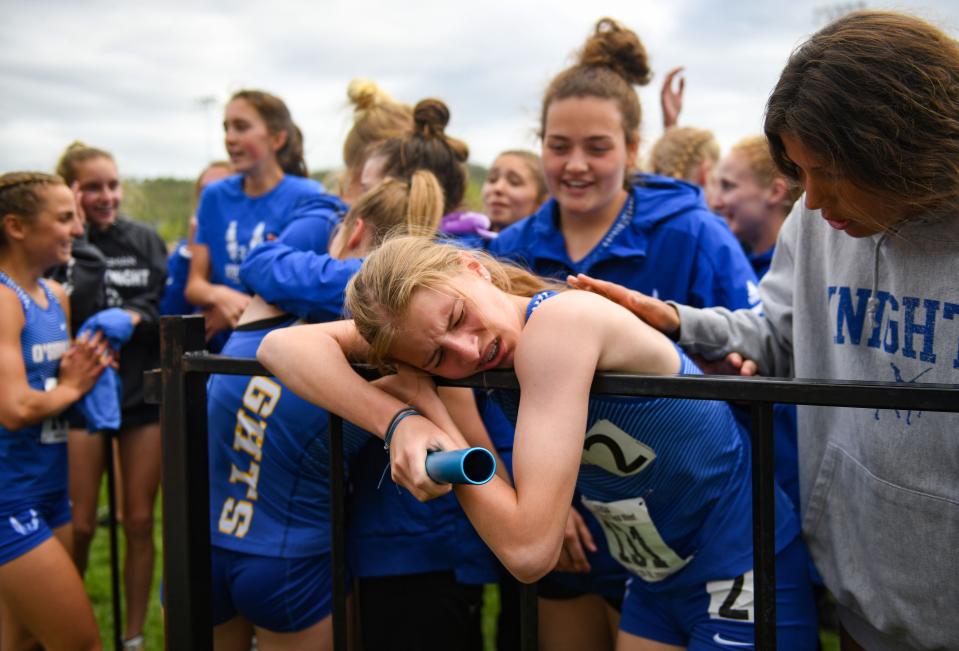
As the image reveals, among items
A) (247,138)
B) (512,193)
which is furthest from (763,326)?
(247,138)

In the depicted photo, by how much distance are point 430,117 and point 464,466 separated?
1920 millimetres

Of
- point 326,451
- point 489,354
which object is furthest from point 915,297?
point 326,451

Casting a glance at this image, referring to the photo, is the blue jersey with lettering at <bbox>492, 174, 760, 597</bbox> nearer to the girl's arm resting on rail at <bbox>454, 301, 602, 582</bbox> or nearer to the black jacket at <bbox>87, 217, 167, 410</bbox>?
the girl's arm resting on rail at <bbox>454, 301, 602, 582</bbox>

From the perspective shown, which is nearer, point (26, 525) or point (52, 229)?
point (26, 525)

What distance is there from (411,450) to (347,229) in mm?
1116

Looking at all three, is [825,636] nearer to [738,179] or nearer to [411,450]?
[738,179]

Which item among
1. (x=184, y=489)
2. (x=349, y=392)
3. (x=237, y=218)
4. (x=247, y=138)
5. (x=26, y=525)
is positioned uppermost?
(x=247, y=138)

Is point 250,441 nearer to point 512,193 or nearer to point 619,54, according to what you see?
point 619,54

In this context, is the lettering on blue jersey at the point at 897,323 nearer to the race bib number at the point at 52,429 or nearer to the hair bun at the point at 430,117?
the hair bun at the point at 430,117

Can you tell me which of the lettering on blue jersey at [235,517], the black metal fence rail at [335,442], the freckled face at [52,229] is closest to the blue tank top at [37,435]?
the freckled face at [52,229]

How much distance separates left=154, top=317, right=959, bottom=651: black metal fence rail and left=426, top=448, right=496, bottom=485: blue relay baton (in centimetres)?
26

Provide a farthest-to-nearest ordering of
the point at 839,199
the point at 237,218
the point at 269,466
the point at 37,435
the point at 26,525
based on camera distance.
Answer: the point at 237,218, the point at 37,435, the point at 26,525, the point at 269,466, the point at 839,199

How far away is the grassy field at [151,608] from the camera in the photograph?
4059 millimetres

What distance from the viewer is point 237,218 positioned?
157 inches
